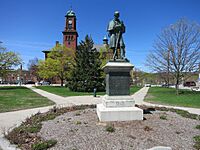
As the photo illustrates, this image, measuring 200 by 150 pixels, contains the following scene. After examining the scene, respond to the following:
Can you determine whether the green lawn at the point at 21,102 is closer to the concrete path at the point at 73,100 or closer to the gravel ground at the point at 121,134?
the concrete path at the point at 73,100

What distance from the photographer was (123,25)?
799 cm

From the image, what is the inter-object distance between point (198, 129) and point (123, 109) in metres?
2.55

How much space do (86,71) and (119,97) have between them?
69.2 feet

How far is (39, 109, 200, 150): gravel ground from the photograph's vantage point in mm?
4668

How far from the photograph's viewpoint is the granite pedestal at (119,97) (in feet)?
21.9

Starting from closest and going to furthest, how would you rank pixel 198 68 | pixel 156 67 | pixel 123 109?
pixel 123 109, pixel 198 68, pixel 156 67

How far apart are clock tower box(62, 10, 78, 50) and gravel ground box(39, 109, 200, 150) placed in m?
56.7

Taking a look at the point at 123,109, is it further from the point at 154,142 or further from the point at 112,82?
the point at 154,142

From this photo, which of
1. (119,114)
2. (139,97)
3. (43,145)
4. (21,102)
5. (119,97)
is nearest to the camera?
(43,145)

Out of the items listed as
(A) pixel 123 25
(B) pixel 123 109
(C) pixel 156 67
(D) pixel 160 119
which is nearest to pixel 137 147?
(B) pixel 123 109

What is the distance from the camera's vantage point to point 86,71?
92.0ft

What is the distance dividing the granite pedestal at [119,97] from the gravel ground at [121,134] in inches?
12.8

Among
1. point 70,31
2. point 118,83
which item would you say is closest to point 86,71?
point 118,83

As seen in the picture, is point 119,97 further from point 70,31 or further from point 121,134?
point 70,31
